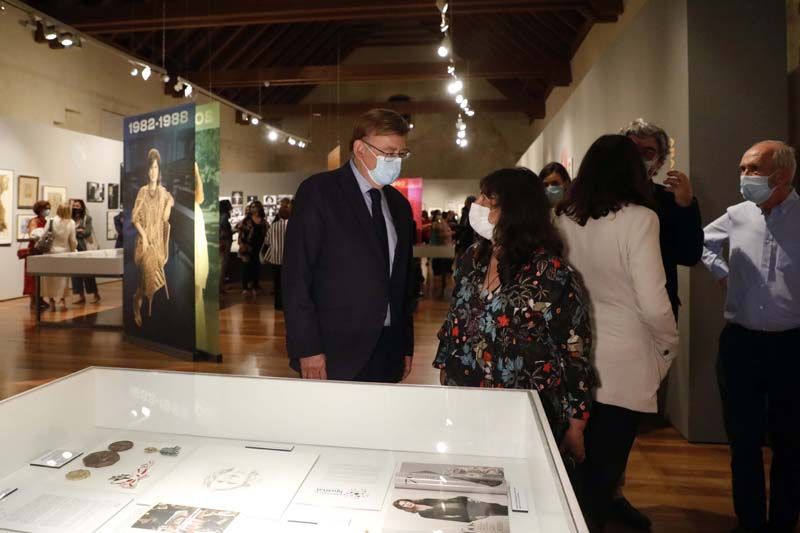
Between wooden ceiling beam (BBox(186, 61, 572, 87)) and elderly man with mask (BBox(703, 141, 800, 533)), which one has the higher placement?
wooden ceiling beam (BBox(186, 61, 572, 87))

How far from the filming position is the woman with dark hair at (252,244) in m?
11.0

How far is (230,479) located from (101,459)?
302 mm

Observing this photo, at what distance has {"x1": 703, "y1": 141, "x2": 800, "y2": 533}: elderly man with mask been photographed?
2527 millimetres

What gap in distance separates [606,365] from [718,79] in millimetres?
2535

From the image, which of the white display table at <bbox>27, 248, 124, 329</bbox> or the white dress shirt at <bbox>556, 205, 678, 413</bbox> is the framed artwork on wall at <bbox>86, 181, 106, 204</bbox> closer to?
the white display table at <bbox>27, 248, 124, 329</bbox>

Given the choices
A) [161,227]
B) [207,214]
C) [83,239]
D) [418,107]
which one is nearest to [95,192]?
[83,239]

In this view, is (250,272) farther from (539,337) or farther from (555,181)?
(539,337)

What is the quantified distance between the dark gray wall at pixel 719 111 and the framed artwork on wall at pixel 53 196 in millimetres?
7059

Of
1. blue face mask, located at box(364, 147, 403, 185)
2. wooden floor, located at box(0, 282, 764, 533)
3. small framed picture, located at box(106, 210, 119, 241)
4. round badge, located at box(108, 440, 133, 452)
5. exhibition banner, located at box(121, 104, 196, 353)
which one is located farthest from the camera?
small framed picture, located at box(106, 210, 119, 241)

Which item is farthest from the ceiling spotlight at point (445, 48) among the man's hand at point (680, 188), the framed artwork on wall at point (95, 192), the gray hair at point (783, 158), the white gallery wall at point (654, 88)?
the man's hand at point (680, 188)

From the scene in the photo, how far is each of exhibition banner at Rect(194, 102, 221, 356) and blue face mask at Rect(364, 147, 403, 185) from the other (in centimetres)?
383

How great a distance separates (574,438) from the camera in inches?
75.7

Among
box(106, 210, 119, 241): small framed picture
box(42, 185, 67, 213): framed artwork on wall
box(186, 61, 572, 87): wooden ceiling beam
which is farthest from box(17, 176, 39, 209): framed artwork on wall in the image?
box(186, 61, 572, 87): wooden ceiling beam

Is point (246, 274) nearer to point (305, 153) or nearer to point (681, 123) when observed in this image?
point (681, 123)
